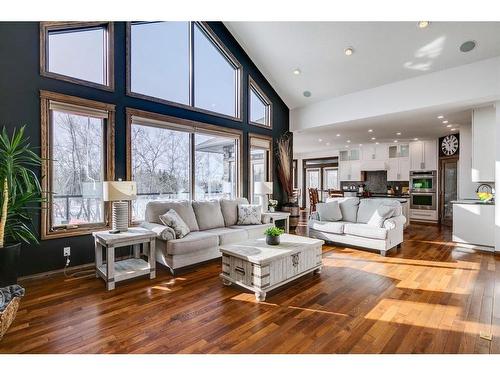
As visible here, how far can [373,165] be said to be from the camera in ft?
29.8

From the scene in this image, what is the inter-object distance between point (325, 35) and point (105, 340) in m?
Answer: 4.90

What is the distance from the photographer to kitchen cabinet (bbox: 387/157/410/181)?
27.1 feet

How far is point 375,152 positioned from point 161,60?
7437mm

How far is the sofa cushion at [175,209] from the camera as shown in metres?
3.86

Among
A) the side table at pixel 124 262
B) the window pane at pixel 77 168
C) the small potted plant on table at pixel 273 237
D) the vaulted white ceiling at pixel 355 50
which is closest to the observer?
the side table at pixel 124 262

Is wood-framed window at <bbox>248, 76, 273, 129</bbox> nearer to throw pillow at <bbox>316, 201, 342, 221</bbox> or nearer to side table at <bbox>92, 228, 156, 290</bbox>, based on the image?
throw pillow at <bbox>316, 201, 342, 221</bbox>

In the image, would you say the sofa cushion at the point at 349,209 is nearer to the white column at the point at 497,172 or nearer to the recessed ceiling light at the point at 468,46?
the white column at the point at 497,172

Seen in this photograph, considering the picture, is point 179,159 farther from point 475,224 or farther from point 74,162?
point 475,224

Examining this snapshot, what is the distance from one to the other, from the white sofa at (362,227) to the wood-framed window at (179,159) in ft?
6.45

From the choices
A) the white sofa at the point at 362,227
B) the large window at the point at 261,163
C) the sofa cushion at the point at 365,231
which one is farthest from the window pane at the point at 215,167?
the sofa cushion at the point at 365,231

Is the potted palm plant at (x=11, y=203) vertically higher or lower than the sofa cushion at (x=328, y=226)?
higher

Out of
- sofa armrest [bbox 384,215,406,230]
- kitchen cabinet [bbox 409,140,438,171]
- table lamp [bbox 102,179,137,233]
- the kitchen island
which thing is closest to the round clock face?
kitchen cabinet [bbox 409,140,438,171]

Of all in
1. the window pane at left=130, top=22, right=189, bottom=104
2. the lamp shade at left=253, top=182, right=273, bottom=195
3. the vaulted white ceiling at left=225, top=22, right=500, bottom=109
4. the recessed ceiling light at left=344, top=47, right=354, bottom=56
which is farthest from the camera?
the lamp shade at left=253, top=182, right=273, bottom=195

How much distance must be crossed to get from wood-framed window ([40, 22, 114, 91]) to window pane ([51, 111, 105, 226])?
1.69 feet
